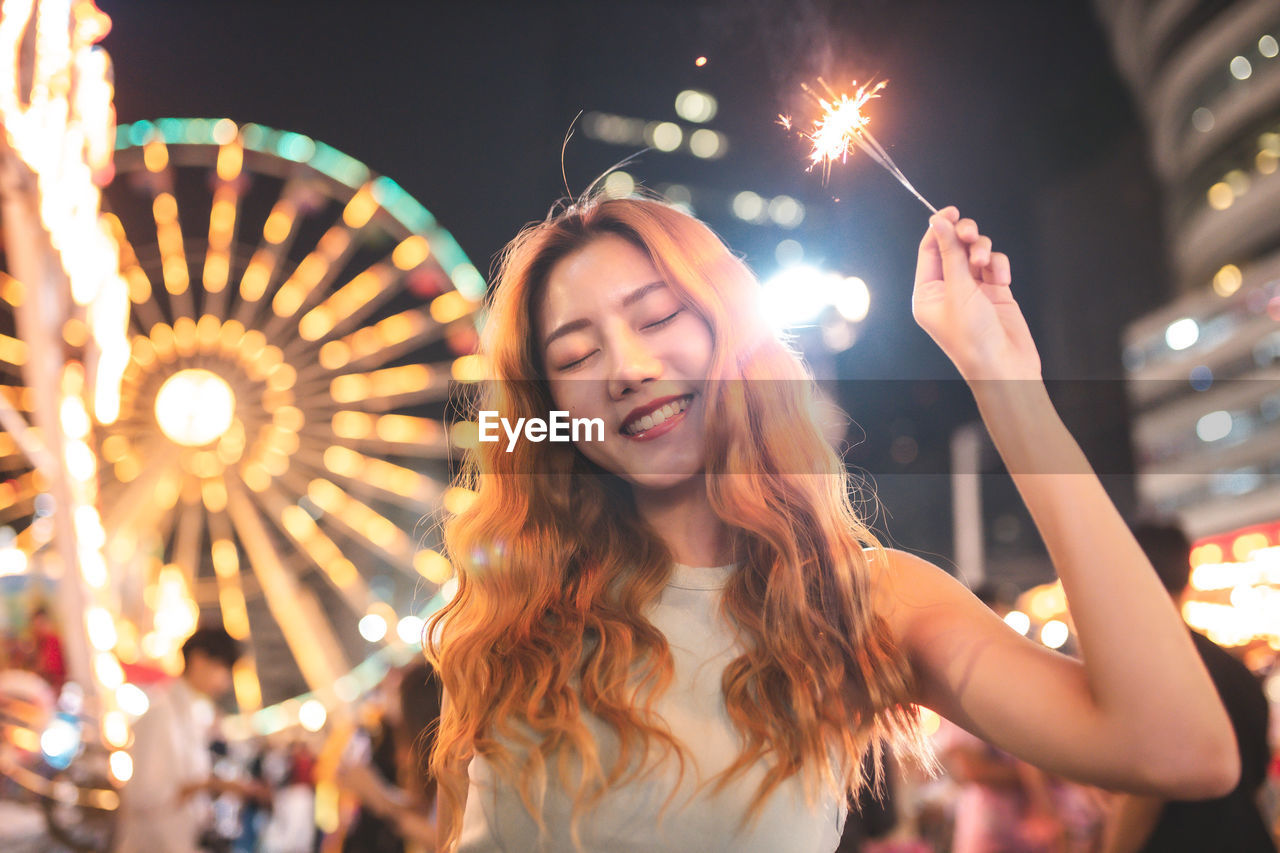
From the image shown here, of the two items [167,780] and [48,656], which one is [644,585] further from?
[48,656]

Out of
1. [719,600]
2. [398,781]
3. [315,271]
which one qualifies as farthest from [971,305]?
[315,271]

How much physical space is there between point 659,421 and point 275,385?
8698 millimetres

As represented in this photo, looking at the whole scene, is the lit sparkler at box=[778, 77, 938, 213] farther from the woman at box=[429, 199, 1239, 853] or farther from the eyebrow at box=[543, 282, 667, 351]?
the eyebrow at box=[543, 282, 667, 351]

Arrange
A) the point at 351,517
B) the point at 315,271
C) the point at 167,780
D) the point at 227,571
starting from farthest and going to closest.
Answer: the point at 315,271
the point at 351,517
the point at 227,571
the point at 167,780

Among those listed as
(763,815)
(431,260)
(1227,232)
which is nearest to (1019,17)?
(763,815)

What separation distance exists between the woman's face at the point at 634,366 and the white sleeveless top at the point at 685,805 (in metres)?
0.24

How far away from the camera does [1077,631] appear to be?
0.88 m

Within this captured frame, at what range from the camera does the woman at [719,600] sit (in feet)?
2.91

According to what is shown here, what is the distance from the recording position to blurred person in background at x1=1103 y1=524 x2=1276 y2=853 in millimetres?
1927

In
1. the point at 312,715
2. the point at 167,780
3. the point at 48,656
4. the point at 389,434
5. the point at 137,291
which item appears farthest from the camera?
the point at 389,434

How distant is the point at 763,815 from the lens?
40.6 inches

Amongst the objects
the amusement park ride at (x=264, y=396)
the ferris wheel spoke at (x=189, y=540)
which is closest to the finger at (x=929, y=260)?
the amusement park ride at (x=264, y=396)

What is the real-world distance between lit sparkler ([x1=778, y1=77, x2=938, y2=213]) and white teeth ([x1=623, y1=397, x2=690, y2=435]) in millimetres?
430

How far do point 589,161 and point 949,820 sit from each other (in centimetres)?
476
